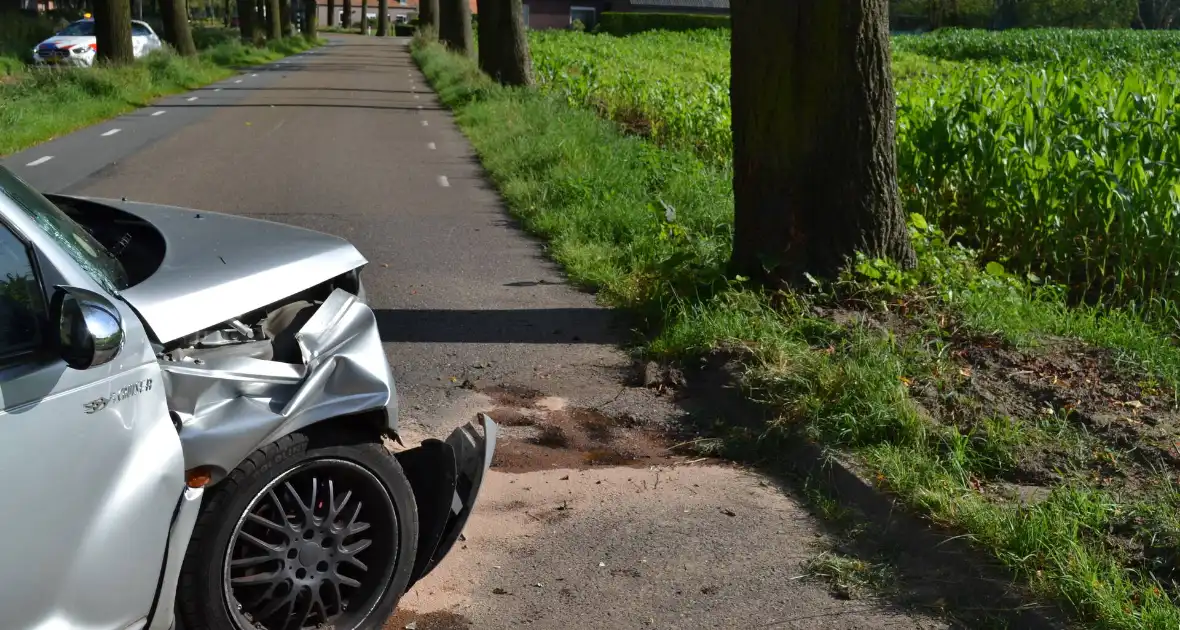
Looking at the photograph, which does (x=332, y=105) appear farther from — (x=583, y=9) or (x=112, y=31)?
(x=583, y=9)

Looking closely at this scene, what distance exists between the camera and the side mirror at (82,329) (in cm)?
284

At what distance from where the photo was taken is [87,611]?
9.98 feet

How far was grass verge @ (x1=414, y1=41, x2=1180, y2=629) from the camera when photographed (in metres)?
4.43

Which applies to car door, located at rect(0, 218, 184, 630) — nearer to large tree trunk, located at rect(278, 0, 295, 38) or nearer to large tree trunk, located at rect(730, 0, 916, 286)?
large tree trunk, located at rect(730, 0, 916, 286)

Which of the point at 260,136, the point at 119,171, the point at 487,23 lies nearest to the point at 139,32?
the point at 487,23

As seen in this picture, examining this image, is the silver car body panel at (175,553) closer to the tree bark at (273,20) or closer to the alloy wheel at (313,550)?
the alloy wheel at (313,550)

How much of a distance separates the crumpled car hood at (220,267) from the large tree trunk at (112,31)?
2225cm

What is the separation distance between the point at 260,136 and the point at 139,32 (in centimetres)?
1899

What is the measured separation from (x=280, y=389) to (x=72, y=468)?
710 mm

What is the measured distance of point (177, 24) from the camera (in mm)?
31891

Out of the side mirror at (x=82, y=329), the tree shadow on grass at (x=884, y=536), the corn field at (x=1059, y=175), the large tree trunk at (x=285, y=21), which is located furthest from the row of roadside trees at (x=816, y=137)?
the large tree trunk at (x=285, y=21)

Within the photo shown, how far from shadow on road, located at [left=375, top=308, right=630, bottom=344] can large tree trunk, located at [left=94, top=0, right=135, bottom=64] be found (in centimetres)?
1925

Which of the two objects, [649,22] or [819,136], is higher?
[649,22]

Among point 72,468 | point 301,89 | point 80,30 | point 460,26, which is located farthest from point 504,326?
point 80,30
